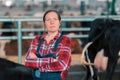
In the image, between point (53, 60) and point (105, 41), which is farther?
point (105, 41)

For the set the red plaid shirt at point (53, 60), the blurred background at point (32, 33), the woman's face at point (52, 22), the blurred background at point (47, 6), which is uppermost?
the woman's face at point (52, 22)

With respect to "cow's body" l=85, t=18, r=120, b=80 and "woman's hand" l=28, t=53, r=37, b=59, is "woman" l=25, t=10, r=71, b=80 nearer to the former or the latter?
"woman's hand" l=28, t=53, r=37, b=59

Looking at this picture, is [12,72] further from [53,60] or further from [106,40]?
[106,40]

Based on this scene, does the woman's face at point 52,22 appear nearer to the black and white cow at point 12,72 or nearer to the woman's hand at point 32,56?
the woman's hand at point 32,56

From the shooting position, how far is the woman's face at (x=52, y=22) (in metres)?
3.17

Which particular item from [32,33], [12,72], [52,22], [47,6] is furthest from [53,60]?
[47,6]

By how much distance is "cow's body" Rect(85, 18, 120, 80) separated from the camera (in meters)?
6.50

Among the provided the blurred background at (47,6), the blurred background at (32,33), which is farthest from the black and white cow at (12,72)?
the blurred background at (47,6)

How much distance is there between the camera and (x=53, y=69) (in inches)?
122

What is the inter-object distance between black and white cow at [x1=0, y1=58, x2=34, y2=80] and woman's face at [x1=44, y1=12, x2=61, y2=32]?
436 mm

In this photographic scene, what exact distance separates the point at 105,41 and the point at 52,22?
3461 millimetres

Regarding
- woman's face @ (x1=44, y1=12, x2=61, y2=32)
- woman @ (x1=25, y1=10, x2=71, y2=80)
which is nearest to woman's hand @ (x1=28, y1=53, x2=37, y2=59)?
woman @ (x1=25, y1=10, x2=71, y2=80)

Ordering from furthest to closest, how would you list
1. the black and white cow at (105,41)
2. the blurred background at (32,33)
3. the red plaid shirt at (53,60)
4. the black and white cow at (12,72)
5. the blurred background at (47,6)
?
the blurred background at (47,6) → the blurred background at (32,33) → the black and white cow at (105,41) → the red plaid shirt at (53,60) → the black and white cow at (12,72)

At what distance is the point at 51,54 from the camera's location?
3109 millimetres
